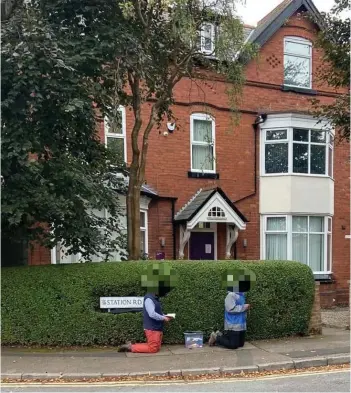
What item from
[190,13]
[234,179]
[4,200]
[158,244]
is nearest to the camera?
[4,200]

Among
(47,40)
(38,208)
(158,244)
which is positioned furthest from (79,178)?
(158,244)

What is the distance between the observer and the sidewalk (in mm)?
7617

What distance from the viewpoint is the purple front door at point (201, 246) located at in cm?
1662

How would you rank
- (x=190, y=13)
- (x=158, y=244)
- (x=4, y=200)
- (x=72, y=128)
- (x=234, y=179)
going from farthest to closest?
(x=234, y=179) → (x=158, y=244) → (x=190, y=13) → (x=72, y=128) → (x=4, y=200)

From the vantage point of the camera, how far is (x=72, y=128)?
970cm

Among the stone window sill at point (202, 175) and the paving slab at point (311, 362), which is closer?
the paving slab at point (311, 362)

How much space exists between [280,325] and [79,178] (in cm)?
489

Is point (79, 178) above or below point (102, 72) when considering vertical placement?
below

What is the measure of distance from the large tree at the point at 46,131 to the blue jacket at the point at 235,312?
115 inches

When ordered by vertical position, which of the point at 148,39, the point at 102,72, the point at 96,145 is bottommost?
the point at 96,145

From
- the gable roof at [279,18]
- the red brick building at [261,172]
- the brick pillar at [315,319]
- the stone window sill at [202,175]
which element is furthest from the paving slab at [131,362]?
the gable roof at [279,18]

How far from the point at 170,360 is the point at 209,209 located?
7631 mm

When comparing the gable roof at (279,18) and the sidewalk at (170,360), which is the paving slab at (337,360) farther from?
the gable roof at (279,18)

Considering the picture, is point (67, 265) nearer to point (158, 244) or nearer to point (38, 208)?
point (38, 208)
